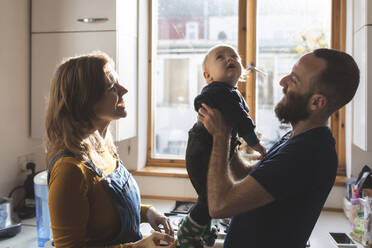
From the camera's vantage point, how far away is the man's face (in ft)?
3.86

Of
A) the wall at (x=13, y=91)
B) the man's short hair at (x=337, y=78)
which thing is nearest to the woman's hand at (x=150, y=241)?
the man's short hair at (x=337, y=78)

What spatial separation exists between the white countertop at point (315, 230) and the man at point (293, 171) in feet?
2.11

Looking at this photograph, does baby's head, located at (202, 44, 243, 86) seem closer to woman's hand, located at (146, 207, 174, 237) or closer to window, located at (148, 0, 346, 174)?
woman's hand, located at (146, 207, 174, 237)

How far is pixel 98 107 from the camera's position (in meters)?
1.25

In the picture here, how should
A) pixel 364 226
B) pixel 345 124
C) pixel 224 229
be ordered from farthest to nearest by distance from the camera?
pixel 345 124, pixel 224 229, pixel 364 226

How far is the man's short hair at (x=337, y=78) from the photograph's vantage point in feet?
3.76

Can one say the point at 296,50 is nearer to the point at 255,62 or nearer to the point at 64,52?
the point at 255,62

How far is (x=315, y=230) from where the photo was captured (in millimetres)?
1944

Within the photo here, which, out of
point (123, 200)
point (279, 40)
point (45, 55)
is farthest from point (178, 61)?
point (123, 200)

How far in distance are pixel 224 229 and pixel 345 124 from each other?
1.11 m

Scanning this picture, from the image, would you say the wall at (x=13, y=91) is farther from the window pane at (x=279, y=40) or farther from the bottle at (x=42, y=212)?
the window pane at (x=279, y=40)

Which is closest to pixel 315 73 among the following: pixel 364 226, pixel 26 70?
pixel 364 226

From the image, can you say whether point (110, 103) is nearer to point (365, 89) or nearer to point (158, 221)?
point (158, 221)

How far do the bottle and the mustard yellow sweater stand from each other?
0.78 meters
